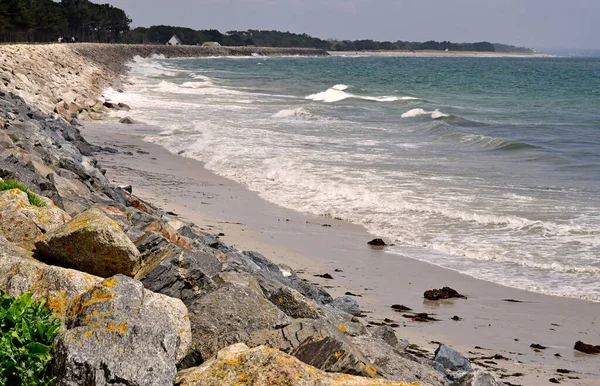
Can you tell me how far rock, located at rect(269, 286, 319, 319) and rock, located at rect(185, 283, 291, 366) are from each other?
1.66ft

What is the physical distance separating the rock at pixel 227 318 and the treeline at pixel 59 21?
66.2 metres

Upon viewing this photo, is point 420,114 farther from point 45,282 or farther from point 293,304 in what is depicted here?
point 45,282

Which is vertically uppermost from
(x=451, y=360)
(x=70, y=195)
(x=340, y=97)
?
(x=70, y=195)

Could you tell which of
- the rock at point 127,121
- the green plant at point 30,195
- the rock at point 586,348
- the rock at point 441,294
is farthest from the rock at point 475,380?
the rock at point 127,121

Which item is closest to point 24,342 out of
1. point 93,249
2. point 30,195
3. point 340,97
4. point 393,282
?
point 93,249

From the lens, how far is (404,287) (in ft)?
33.0

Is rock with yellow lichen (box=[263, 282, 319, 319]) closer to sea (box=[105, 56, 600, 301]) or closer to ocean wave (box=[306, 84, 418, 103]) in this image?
sea (box=[105, 56, 600, 301])

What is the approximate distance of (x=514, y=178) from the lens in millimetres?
18422

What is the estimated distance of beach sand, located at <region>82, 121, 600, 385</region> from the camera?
7.96 meters

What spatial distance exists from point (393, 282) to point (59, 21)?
331 feet

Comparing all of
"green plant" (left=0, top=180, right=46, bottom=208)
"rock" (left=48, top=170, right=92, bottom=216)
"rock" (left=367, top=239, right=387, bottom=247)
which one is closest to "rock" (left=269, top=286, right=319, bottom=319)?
"green plant" (left=0, top=180, right=46, bottom=208)

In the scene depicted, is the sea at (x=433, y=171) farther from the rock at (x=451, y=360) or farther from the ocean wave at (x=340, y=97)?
the rock at (x=451, y=360)

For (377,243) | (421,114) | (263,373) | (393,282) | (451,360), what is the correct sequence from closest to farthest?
1. (263,373)
2. (451,360)
3. (393,282)
4. (377,243)
5. (421,114)

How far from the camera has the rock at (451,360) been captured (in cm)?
662
